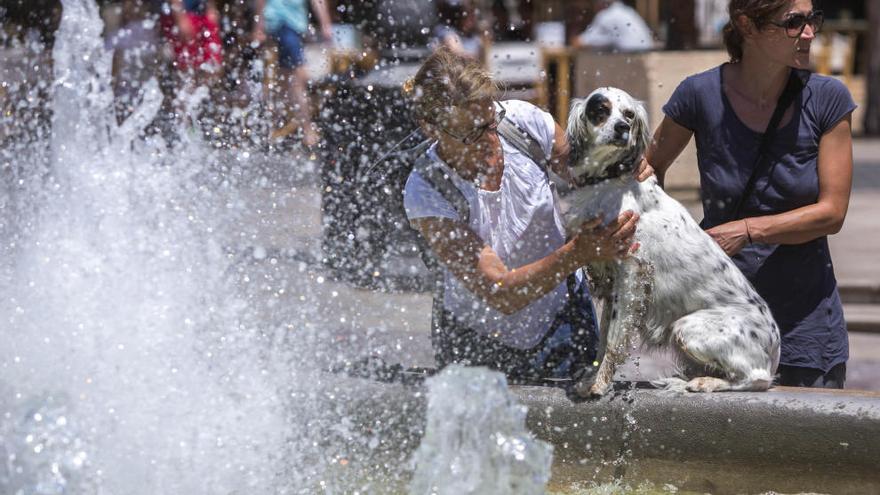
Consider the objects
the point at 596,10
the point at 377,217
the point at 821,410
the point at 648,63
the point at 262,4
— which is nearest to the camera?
the point at 821,410

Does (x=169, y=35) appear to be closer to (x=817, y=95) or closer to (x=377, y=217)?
(x=377, y=217)

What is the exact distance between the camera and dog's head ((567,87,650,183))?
3.80 metres

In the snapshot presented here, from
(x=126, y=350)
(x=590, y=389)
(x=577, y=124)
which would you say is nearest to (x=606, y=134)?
(x=577, y=124)

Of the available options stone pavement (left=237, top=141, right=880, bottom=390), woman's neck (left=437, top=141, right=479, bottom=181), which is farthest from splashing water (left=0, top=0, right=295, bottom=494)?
woman's neck (left=437, top=141, right=479, bottom=181)

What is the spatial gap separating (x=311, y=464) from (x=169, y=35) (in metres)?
7.79

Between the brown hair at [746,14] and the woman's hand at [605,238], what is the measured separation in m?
0.75

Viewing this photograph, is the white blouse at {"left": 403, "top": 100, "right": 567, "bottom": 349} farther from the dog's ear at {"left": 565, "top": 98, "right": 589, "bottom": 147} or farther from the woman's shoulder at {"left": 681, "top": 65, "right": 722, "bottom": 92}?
the woman's shoulder at {"left": 681, "top": 65, "right": 722, "bottom": 92}

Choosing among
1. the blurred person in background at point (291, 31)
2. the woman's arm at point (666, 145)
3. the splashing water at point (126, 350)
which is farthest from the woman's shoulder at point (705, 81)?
the blurred person in background at point (291, 31)

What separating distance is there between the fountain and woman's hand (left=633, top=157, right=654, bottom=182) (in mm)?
730

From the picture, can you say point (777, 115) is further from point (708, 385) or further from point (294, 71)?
point (294, 71)

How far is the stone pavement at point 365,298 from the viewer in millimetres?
5992

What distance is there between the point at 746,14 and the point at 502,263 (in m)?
1.17

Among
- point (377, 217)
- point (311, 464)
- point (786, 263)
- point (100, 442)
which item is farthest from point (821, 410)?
point (377, 217)

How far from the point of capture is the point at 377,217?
802 cm
